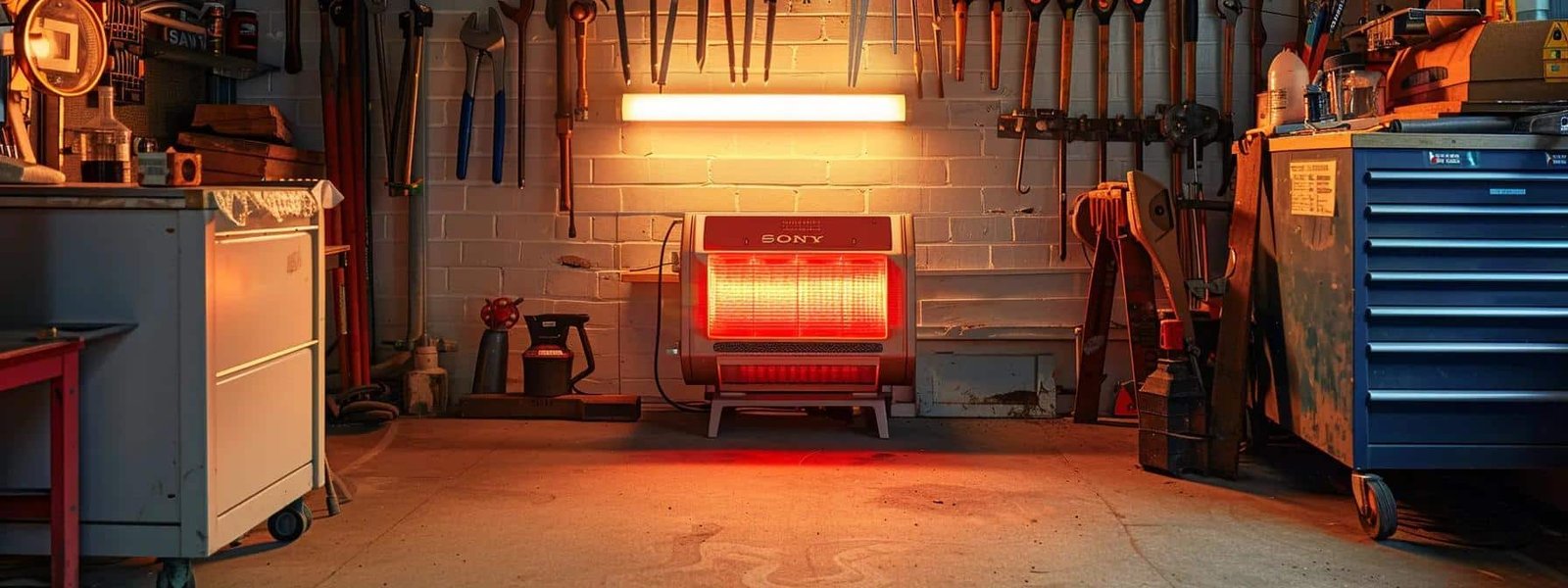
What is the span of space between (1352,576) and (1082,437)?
1877 millimetres

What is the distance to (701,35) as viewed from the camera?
544 centimetres

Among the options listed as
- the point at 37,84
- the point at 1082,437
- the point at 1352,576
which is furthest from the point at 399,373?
the point at 1352,576

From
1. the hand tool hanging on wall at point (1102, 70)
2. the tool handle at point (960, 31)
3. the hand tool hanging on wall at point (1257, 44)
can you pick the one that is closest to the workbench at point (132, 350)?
the tool handle at point (960, 31)

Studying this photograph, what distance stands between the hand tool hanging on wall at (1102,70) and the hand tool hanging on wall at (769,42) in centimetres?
123

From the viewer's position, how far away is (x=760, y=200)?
559cm

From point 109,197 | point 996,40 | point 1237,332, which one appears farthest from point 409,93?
point 1237,332

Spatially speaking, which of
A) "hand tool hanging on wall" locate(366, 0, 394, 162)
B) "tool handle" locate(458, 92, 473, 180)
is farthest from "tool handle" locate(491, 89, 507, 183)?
"hand tool hanging on wall" locate(366, 0, 394, 162)

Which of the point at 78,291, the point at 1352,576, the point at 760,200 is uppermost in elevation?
the point at 760,200

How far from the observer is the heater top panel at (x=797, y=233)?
4879mm

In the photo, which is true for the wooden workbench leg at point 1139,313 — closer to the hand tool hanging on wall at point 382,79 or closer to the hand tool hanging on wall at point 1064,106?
the hand tool hanging on wall at point 1064,106

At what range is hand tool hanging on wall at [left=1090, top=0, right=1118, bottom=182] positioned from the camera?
5.47m

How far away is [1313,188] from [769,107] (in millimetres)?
2154

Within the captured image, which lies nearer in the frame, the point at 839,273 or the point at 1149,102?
the point at 839,273

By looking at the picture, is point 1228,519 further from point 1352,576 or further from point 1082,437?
point 1082,437
